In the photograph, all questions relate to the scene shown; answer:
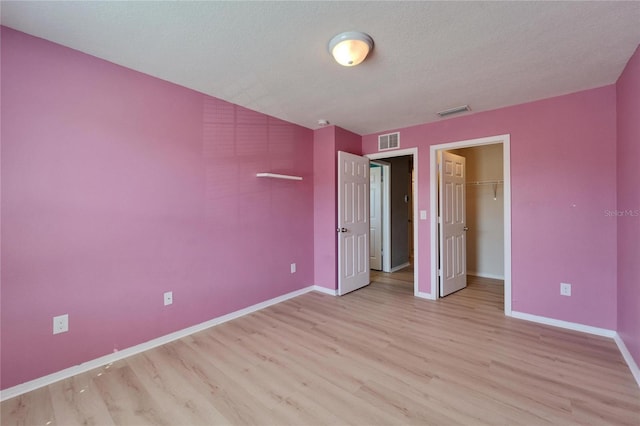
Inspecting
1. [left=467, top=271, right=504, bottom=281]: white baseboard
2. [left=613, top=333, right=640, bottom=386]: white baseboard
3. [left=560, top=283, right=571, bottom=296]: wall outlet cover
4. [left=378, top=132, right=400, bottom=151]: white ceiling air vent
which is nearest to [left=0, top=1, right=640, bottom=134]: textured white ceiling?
[left=378, top=132, right=400, bottom=151]: white ceiling air vent

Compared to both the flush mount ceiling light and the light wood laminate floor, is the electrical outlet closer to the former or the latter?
the light wood laminate floor

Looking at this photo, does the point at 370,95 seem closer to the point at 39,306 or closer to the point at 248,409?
the point at 248,409

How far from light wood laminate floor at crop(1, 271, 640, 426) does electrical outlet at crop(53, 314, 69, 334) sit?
0.35 m

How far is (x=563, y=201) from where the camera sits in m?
2.71

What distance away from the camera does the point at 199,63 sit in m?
2.16

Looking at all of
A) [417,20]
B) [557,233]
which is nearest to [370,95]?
[417,20]

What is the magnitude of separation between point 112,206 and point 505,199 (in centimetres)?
382

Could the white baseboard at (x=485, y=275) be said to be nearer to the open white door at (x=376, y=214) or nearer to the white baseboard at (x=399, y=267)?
the white baseboard at (x=399, y=267)

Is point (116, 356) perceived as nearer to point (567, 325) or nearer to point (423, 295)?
point (423, 295)

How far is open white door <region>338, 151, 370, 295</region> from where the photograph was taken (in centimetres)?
375

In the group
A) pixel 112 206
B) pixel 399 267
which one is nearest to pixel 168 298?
pixel 112 206

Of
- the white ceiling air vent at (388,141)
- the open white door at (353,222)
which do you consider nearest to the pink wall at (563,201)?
the white ceiling air vent at (388,141)

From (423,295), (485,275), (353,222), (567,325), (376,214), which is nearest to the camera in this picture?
(567,325)

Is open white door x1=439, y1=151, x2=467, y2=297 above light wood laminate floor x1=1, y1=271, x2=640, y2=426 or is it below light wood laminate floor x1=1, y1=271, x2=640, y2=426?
above
